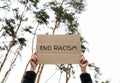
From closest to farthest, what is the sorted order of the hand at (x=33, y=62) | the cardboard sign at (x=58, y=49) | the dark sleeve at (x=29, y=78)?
the dark sleeve at (x=29, y=78), the hand at (x=33, y=62), the cardboard sign at (x=58, y=49)

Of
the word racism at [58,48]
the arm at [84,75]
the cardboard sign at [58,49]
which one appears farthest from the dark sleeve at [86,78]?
the word racism at [58,48]

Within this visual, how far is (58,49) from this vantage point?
4.24 m

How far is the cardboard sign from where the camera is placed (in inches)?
165

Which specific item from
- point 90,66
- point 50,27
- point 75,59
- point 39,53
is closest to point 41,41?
point 39,53

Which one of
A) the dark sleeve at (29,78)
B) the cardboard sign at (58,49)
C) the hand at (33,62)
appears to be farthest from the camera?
the cardboard sign at (58,49)

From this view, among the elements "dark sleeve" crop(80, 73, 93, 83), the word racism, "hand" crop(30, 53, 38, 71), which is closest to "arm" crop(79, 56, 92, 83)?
"dark sleeve" crop(80, 73, 93, 83)

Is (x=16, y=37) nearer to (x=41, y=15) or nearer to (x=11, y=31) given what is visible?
(x=11, y=31)

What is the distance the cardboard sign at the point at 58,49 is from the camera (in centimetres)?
420

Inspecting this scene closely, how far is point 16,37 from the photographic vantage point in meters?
24.8

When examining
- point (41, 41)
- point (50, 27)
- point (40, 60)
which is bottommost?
point (40, 60)

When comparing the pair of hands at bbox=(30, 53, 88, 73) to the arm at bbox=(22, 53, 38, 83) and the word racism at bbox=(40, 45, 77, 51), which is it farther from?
the word racism at bbox=(40, 45, 77, 51)

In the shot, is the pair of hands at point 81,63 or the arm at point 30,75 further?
the pair of hands at point 81,63

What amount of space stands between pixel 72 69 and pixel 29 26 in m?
5.69

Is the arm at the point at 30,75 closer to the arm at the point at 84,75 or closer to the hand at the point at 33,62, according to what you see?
the hand at the point at 33,62
